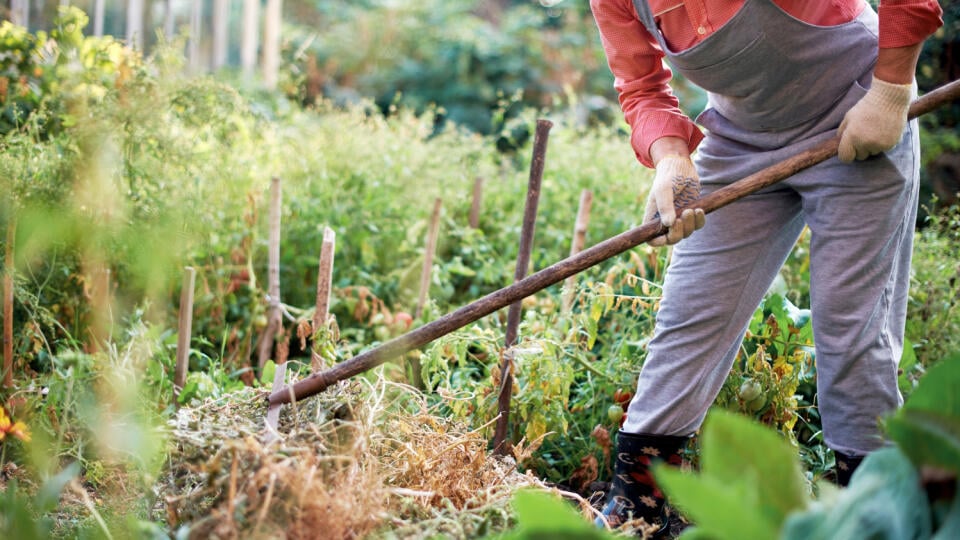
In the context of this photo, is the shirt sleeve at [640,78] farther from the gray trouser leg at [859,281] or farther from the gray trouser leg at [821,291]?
the gray trouser leg at [859,281]

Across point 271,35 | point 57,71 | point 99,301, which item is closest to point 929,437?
point 99,301

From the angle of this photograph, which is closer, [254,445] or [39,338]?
[254,445]

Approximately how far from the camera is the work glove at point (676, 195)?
1.96 metres

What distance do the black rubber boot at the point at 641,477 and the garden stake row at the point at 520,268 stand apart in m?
0.39

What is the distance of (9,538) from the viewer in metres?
1.08

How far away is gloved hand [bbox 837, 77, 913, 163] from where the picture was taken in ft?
5.81

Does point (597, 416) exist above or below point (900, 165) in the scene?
below

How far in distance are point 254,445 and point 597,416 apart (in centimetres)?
146

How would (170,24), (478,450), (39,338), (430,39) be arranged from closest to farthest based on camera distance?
1. (478,450)
2. (39,338)
3. (170,24)
4. (430,39)

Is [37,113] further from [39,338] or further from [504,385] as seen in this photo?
[504,385]

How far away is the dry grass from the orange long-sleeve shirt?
91 cm

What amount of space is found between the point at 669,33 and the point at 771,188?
44 centimetres

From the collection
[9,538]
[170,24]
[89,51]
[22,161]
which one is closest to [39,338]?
[22,161]

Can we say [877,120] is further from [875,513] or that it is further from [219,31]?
[219,31]
